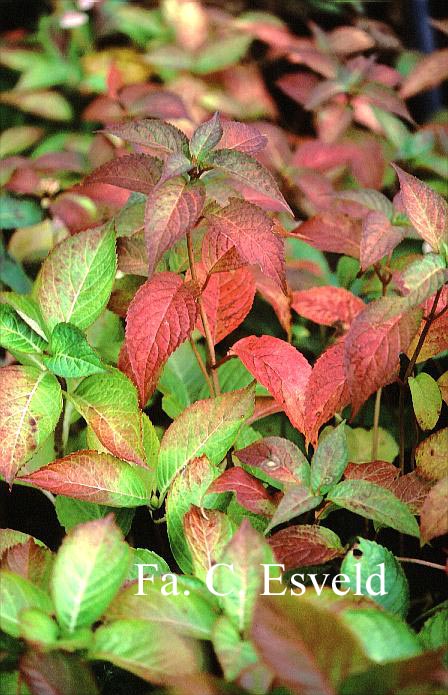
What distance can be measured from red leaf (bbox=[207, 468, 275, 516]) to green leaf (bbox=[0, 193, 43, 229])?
0.69 m

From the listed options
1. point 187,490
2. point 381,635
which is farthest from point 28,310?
point 381,635

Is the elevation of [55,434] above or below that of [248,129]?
below

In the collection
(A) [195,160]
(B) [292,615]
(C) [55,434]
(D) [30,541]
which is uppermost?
(A) [195,160]

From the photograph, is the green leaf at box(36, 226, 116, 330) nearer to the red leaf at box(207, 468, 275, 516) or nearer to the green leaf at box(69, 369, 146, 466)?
the green leaf at box(69, 369, 146, 466)

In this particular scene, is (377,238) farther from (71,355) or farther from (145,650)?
(145,650)

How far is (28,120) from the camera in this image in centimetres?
169

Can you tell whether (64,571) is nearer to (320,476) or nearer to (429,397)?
(320,476)

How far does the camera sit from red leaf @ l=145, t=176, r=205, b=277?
26.3 inches

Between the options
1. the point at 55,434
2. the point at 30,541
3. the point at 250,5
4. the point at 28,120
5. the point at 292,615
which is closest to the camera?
the point at 292,615

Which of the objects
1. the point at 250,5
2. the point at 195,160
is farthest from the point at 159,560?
the point at 250,5

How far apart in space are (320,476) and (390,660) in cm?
20

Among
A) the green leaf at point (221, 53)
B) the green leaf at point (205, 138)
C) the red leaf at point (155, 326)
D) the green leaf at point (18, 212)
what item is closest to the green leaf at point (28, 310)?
the red leaf at point (155, 326)

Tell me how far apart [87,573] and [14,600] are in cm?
6

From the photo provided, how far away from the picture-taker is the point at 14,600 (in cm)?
56
